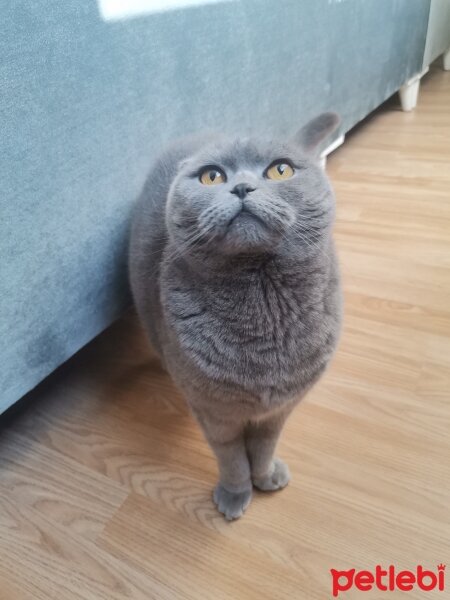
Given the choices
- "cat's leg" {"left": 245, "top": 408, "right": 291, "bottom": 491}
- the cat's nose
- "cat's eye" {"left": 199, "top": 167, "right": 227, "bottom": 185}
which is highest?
the cat's nose

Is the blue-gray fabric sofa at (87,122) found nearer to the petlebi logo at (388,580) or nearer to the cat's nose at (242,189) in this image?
the cat's nose at (242,189)

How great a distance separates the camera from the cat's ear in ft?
2.17

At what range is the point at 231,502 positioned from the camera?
0.74 meters

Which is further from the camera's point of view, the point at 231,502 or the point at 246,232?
the point at 231,502

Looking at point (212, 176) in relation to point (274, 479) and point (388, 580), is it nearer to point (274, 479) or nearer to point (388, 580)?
point (274, 479)

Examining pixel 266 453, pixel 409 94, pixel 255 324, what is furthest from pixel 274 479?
pixel 409 94

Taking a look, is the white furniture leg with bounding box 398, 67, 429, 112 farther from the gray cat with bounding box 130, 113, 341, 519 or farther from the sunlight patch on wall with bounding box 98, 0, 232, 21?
the gray cat with bounding box 130, 113, 341, 519

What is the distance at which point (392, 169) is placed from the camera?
5.52ft

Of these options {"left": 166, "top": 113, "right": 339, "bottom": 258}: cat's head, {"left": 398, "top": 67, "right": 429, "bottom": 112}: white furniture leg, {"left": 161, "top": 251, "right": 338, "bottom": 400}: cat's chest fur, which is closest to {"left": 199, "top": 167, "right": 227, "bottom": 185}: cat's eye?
{"left": 166, "top": 113, "right": 339, "bottom": 258}: cat's head

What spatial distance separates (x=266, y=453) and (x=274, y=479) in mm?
69

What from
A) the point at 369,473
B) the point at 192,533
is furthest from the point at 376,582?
the point at 192,533

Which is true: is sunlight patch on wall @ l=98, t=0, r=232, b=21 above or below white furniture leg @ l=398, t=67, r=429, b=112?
above

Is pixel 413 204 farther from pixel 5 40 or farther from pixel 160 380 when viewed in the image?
pixel 5 40

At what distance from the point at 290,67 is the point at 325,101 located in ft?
0.88
